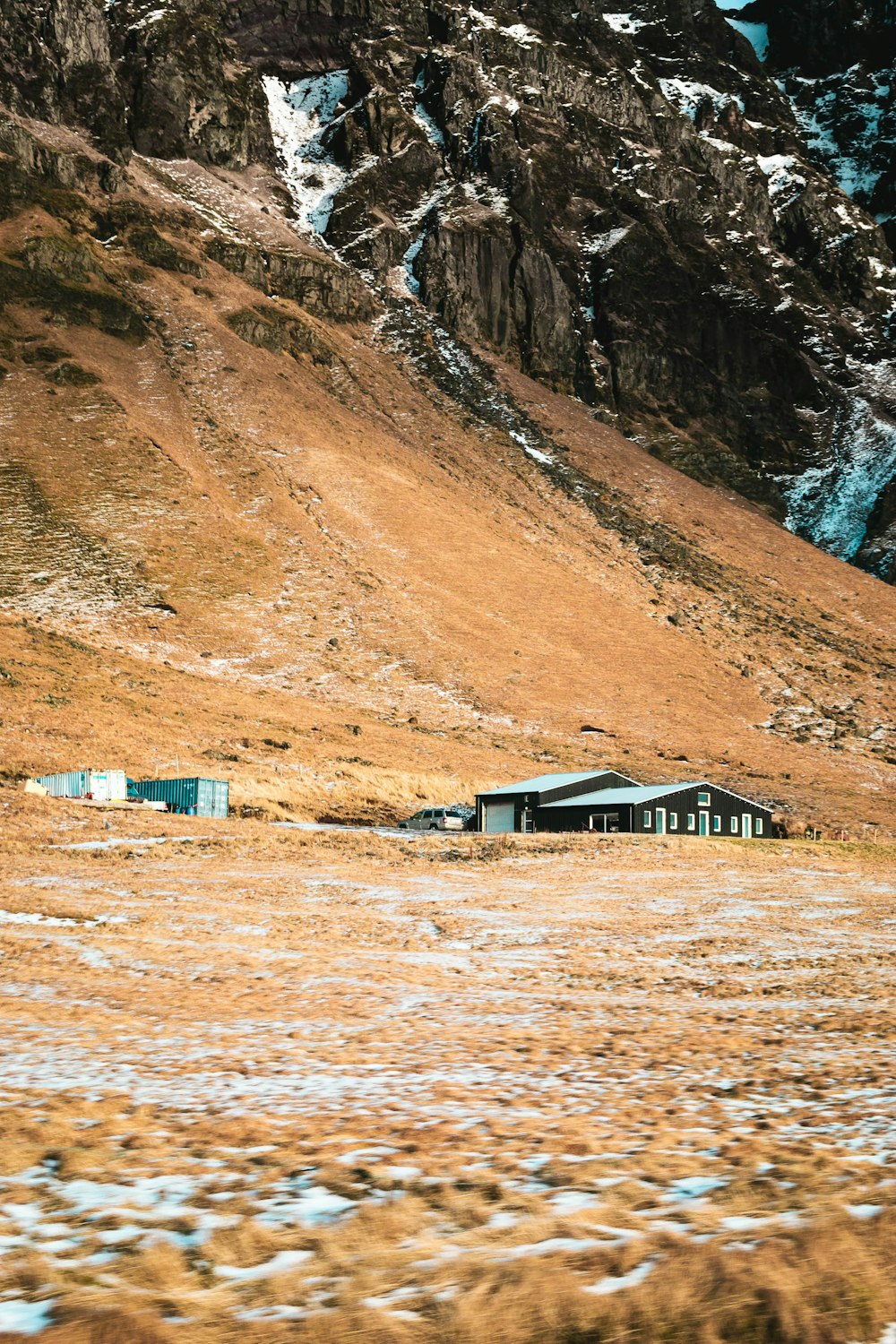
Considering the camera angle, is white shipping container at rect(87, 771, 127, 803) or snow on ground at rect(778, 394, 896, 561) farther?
snow on ground at rect(778, 394, 896, 561)

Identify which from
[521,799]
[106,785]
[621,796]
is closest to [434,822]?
[521,799]

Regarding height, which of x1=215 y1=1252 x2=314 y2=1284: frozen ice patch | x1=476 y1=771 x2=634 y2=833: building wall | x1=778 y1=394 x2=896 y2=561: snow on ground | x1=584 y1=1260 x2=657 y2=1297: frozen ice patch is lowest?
x1=476 y1=771 x2=634 y2=833: building wall

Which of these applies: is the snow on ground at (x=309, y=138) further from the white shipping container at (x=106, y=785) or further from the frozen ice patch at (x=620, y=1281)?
the frozen ice patch at (x=620, y=1281)

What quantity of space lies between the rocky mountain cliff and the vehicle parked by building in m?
93.4

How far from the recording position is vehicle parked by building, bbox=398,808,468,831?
155ft

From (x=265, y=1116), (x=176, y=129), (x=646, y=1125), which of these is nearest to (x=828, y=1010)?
(x=646, y=1125)

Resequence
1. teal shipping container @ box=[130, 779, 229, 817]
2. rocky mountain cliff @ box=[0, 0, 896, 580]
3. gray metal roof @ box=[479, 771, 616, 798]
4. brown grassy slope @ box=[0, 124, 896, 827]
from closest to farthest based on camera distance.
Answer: teal shipping container @ box=[130, 779, 229, 817] → gray metal roof @ box=[479, 771, 616, 798] → brown grassy slope @ box=[0, 124, 896, 827] → rocky mountain cliff @ box=[0, 0, 896, 580]

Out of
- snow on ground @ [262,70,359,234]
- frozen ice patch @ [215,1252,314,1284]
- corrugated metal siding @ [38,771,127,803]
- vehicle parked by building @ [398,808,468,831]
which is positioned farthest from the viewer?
snow on ground @ [262,70,359,234]

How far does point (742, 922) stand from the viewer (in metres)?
17.8

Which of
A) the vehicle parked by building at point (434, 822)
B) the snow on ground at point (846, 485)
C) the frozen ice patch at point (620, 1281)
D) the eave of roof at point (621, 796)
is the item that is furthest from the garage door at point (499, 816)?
the snow on ground at point (846, 485)

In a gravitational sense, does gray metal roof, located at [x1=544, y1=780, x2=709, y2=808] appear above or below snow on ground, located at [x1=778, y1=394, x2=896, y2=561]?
below

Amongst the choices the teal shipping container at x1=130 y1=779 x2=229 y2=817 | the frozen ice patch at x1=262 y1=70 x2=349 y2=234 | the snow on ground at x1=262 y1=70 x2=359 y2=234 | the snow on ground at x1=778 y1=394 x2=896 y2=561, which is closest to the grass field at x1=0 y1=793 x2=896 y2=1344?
the teal shipping container at x1=130 y1=779 x2=229 y2=817

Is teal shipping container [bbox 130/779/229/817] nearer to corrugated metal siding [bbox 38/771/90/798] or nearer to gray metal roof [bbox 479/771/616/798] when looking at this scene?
corrugated metal siding [bbox 38/771/90/798]

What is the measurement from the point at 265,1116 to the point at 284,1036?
237 cm
